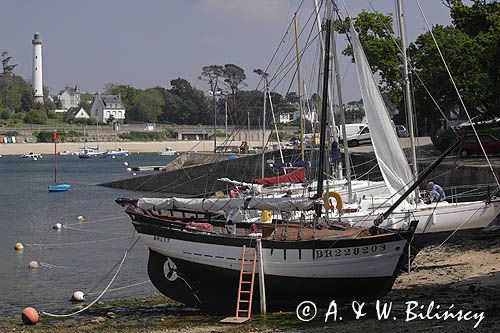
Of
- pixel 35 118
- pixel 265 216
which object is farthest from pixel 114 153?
pixel 265 216

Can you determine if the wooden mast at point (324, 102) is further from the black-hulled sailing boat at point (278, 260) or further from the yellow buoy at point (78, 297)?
the yellow buoy at point (78, 297)

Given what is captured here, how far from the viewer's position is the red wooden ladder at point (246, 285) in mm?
22391

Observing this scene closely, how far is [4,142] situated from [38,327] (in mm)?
157809

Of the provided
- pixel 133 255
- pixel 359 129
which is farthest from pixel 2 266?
pixel 359 129

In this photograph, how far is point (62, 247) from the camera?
4166cm

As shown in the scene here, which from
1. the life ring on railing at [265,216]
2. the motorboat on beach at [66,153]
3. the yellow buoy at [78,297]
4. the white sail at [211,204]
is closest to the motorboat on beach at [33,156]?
the motorboat on beach at [66,153]

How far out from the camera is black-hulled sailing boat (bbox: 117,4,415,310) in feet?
73.3

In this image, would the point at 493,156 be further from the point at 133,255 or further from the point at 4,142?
the point at 4,142

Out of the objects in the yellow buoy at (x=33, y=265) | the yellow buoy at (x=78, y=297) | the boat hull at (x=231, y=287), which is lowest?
the yellow buoy at (x=33, y=265)

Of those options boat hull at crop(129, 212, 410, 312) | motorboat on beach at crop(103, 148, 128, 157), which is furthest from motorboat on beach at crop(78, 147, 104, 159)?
boat hull at crop(129, 212, 410, 312)

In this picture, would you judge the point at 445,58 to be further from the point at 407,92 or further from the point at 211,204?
the point at 211,204

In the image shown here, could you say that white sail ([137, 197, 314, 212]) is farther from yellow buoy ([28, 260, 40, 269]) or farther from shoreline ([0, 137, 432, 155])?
shoreline ([0, 137, 432, 155])

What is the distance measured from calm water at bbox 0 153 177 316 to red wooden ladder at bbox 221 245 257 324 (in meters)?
6.27

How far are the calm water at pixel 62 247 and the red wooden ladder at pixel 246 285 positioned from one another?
247 inches
